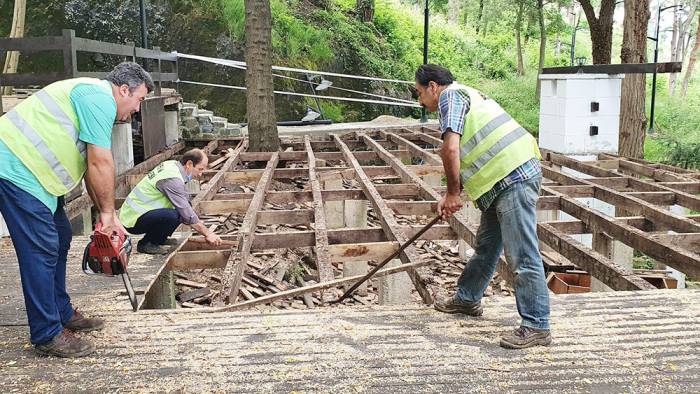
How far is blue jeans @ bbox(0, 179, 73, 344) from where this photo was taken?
2.78 meters

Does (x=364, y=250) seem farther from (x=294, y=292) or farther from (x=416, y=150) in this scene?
(x=416, y=150)

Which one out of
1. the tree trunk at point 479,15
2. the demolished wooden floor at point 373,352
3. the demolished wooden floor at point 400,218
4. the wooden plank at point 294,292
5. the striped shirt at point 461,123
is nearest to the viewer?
the demolished wooden floor at point 373,352

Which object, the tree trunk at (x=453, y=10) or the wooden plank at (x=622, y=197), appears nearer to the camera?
the wooden plank at (x=622, y=197)

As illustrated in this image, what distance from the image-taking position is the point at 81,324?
A: 3.26m

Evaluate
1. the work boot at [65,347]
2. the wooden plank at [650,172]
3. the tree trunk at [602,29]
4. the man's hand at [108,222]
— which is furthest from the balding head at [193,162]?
the tree trunk at [602,29]

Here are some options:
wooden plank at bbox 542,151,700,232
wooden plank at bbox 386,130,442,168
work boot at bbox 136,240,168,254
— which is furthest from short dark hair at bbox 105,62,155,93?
wooden plank at bbox 386,130,442,168

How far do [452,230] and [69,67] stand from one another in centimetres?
378

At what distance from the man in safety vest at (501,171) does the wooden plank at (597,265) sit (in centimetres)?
115

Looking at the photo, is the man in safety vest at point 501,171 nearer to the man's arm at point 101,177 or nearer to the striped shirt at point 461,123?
the striped shirt at point 461,123

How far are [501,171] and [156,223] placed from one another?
8.59 ft

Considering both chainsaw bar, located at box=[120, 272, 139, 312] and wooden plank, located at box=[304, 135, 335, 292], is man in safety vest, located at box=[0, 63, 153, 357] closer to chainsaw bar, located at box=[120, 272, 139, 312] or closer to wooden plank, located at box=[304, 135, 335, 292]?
chainsaw bar, located at box=[120, 272, 139, 312]

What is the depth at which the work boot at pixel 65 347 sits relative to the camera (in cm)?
297

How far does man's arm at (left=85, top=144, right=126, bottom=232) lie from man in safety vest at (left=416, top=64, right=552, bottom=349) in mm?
1512

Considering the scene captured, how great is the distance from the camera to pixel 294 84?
14.2m
